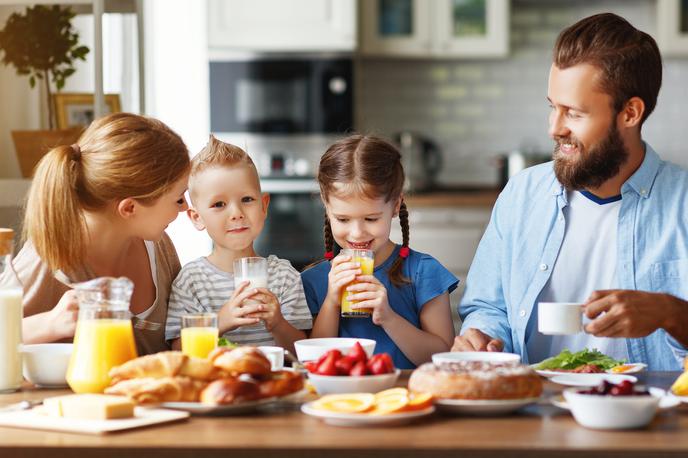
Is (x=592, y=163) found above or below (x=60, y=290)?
above

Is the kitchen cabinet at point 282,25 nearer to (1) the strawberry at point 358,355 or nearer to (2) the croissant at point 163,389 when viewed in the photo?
(1) the strawberry at point 358,355

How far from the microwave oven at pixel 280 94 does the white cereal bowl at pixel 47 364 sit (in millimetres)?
3441

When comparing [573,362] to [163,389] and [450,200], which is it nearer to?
[163,389]

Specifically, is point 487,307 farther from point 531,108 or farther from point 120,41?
point 531,108

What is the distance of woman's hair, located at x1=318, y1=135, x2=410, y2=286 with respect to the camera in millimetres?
2281

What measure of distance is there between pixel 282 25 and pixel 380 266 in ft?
9.81

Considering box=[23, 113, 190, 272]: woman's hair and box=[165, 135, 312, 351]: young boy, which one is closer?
box=[23, 113, 190, 272]: woman's hair

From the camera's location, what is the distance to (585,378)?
5.74 feet

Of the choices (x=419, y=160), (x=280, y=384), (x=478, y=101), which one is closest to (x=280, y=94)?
(x=419, y=160)

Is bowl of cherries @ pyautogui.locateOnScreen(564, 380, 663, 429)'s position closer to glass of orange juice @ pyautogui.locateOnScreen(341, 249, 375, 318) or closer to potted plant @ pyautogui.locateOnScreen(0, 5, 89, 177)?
glass of orange juice @ pyautogui.locateOnScreen(341, 249, 375, 318)

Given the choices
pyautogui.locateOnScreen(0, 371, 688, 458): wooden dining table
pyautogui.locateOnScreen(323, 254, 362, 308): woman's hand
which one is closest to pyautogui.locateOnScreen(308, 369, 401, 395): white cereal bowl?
pyautogui.locateOnScreen(0, 371, 688, 458): wooden dining table

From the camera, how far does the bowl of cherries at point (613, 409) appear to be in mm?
1354

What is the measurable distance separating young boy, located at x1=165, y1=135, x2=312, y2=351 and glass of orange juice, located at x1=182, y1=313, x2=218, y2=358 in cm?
44

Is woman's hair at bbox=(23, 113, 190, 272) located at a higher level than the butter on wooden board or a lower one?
higher
